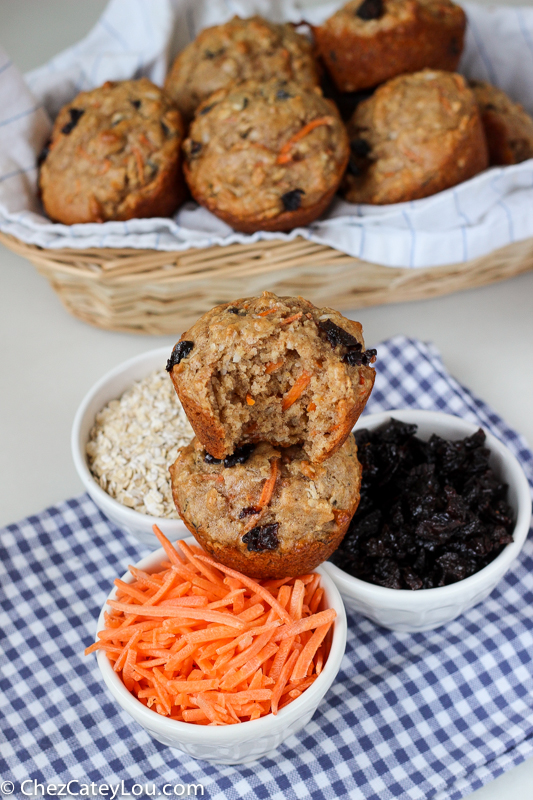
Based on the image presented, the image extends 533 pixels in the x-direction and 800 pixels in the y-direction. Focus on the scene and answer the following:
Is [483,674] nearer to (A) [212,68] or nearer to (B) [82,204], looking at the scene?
(B) [82,204]

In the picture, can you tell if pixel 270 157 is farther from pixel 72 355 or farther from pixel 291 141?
pixel 72 355

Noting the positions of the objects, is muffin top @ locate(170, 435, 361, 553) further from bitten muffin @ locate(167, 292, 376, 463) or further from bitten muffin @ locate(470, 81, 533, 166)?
bitten muffin @ locate(470, 81, 533, 166)

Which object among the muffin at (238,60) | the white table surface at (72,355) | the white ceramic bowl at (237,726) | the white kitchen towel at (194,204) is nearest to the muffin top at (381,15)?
the muffin at (238,60)

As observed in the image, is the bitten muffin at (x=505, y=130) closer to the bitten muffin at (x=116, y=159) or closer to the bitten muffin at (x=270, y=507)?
the bitten muffin at (x=116, y=159)

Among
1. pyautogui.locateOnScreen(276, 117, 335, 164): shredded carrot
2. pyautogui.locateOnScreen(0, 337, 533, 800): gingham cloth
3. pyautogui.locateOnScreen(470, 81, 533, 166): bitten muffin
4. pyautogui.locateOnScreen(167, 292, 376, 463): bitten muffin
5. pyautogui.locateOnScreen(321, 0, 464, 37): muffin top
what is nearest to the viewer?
pyautogui.locateOnScreen(167, 292, 376, 463): bitten muffin

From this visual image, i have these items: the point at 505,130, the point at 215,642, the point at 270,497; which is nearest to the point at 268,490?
the point at 270,497

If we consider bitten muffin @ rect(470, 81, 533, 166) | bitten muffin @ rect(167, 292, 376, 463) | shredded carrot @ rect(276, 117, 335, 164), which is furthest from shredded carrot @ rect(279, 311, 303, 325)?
bitten muffin @ rect(470, 81, 533, 166)
